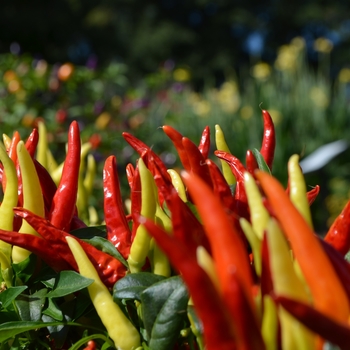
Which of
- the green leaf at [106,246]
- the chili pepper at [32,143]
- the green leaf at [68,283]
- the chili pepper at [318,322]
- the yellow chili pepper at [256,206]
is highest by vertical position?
the chili pepper at [32,143]

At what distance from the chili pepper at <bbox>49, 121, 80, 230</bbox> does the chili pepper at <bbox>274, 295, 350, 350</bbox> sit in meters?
0.43

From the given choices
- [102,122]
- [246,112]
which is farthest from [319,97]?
[102,122]

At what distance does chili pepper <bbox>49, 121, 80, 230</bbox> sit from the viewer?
841 mm

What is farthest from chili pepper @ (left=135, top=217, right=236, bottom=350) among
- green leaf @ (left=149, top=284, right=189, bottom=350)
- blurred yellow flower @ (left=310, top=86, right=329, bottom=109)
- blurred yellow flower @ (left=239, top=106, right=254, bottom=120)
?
blurred yellow flower @ (left=310, top=86, right=329, bottom=109)

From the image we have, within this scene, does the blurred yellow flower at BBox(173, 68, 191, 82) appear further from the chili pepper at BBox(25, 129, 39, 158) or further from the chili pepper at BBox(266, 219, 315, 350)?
the chili pepper at BBox(266, 219, 315, 350)

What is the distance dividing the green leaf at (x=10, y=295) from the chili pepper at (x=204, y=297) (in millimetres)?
267

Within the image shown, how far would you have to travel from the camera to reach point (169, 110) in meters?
5.26

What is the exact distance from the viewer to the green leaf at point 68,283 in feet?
2.29

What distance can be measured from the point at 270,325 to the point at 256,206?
0.13m

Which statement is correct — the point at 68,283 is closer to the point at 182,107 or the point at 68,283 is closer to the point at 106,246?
the point at 106,246

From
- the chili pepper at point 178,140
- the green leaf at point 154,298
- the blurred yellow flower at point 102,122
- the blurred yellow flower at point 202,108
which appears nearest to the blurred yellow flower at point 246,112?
the blurred yellow flower at point 202,108

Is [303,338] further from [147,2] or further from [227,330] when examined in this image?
[147,2]

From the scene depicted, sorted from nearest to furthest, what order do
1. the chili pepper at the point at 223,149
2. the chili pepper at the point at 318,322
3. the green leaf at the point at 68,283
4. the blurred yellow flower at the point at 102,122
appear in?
the chili pepper at the point at 318,322, the green leaf at the point at 68,283, the chili pepper at the point at 223,149, the blurred yellow flower at the point at 102,122

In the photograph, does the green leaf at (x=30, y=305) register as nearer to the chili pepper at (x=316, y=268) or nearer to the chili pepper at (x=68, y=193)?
the chili pepper at (x=68, y=193)
